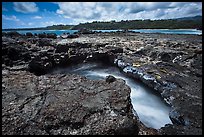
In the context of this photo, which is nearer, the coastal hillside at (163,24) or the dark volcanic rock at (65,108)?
the dark volcanic rock at (65,108)

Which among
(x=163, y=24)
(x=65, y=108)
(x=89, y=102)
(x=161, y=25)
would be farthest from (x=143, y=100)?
(x=163, y=24)

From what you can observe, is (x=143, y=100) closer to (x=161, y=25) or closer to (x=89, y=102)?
(x=89, y=102)

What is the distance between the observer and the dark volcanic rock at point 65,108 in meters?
5.89

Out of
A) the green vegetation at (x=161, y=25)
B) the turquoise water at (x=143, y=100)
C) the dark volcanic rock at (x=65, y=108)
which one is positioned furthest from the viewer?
the green vegetation at (x=161, y=25)

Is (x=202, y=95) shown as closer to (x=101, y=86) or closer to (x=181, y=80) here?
(x=181, y=80)

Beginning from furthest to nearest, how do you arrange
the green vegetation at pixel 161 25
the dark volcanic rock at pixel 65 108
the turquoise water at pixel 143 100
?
the green vegetation at pixel 161 25
the turquoise water at pixel 143 100
the dark volcanic rock at pixel 65 108

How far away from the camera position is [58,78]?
9227 millimetres

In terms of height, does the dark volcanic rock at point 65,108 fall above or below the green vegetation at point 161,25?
above

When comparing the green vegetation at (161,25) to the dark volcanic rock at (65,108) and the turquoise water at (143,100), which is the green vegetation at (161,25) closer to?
the turquoise water at (143,100)

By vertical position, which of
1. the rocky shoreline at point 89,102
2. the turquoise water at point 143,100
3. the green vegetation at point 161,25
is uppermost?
the rocky shoreline at point 89,102

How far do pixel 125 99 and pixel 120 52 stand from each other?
36.8ft

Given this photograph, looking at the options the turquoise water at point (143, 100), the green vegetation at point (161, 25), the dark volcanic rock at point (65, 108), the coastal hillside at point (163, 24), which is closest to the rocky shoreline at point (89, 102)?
the dark volcanic rock at point (65, 108)

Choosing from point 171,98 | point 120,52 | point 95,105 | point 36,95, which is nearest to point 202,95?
point 171,98

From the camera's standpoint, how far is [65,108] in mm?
6664
